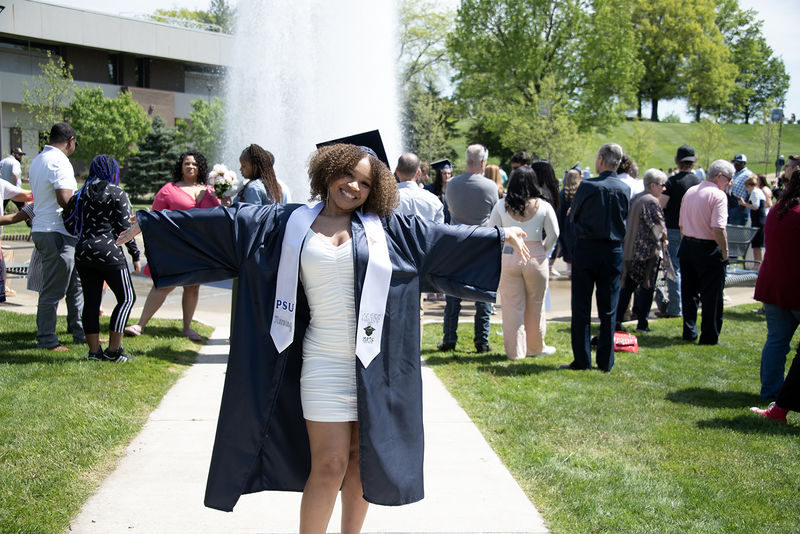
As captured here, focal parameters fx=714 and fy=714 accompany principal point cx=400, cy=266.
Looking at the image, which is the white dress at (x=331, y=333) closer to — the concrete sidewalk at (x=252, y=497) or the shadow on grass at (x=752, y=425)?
the concrete sidewalk at (x=252, y=497)

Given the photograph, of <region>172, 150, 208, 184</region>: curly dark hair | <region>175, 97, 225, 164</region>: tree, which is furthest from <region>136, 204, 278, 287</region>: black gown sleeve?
<region>175, 97, 225, 164</region>: tree

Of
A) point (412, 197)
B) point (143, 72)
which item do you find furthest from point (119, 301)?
point (143, 72)

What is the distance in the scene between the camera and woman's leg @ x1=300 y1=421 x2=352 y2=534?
3.07 meters

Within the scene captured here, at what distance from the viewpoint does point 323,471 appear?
3.07 m

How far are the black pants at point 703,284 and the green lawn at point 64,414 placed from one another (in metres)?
5.86

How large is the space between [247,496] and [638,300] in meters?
6.69

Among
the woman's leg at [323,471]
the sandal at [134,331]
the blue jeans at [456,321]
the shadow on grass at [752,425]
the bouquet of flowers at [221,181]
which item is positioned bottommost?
the shadow on grass at [752,425]

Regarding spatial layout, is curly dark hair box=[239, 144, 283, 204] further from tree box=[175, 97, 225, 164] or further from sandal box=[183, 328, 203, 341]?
tree box=[175, 97, 225, 164]

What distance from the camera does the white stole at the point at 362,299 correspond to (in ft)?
9.91

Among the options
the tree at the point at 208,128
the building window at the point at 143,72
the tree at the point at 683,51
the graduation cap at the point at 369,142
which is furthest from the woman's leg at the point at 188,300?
the tree at the point at 683,51

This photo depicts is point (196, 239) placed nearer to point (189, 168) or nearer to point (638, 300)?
point (189, 168)

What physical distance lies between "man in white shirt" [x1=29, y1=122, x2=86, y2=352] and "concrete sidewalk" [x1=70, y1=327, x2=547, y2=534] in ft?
7.57

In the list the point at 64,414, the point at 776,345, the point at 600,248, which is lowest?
the point at 64,414

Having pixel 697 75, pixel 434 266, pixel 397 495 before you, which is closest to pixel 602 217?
pixel 434 266
